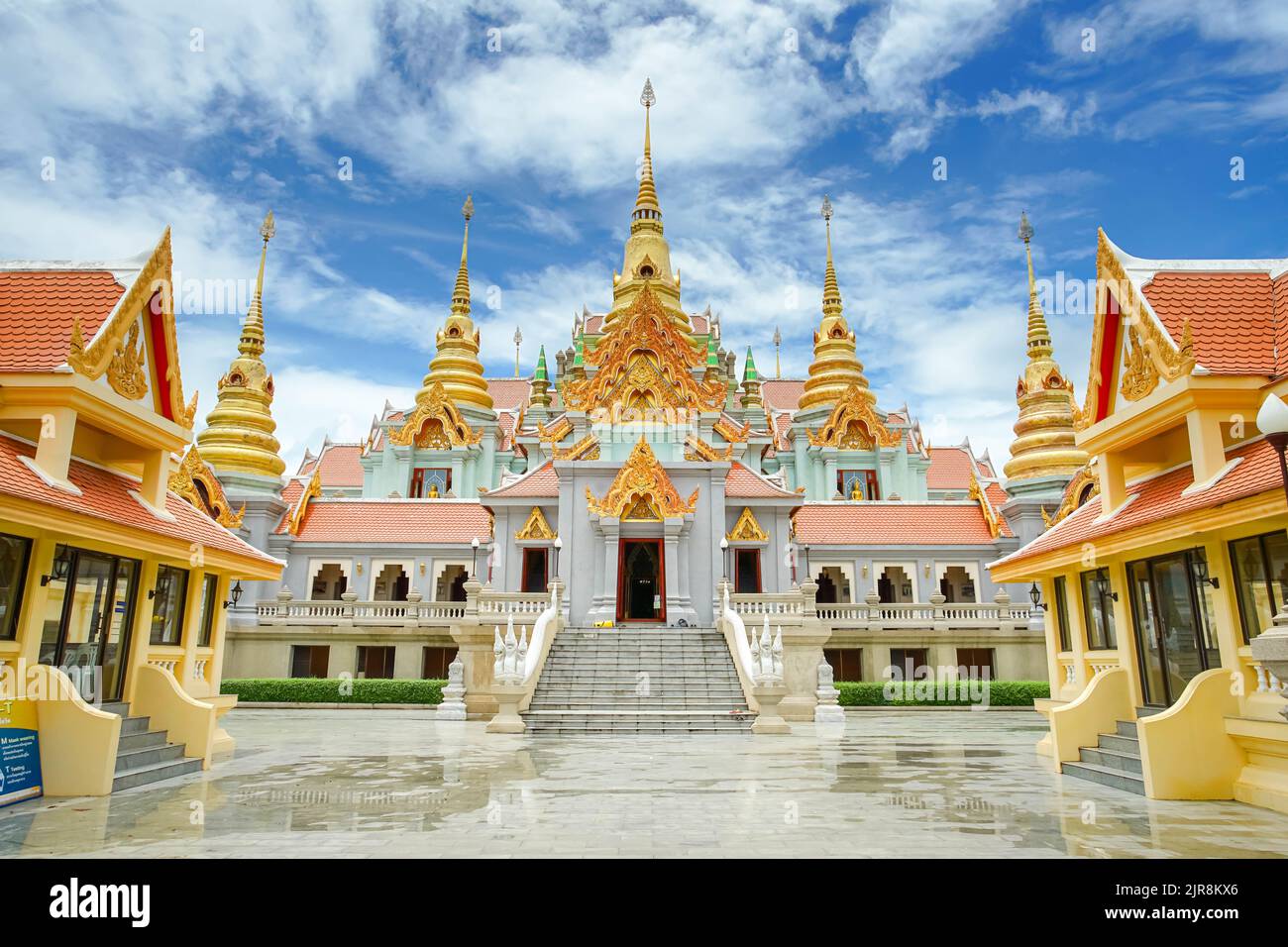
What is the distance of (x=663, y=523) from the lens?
2361 centimetres

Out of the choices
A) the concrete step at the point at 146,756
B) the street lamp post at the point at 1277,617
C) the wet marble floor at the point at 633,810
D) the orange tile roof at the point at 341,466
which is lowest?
the wet marble floor at the point at 633,810

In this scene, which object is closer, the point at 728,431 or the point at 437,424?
the point at 728,431

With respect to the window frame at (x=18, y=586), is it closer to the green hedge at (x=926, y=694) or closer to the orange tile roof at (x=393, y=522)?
the green hedge at (x=926, y=694)

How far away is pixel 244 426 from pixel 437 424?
9886 millimetres

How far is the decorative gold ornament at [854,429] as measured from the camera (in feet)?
A: 139

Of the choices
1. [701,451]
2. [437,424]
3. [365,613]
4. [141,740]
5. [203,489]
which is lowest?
[141,740]

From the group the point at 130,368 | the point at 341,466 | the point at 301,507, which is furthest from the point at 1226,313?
the point at 341,466

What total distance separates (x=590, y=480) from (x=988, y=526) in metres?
15.8

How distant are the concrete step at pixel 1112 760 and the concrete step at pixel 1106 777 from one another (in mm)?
54

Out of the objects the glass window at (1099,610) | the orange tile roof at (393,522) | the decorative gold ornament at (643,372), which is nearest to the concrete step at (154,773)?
the glass window at (1099,610)

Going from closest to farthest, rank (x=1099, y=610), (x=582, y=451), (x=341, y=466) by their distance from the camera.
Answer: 1. (x=1099, y=610)
2. (x=582, y=451)
3. (x=341, y=466)

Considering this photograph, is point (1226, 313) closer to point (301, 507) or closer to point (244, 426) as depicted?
point (301, 507)

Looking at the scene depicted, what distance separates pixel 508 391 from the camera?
5359 cm
